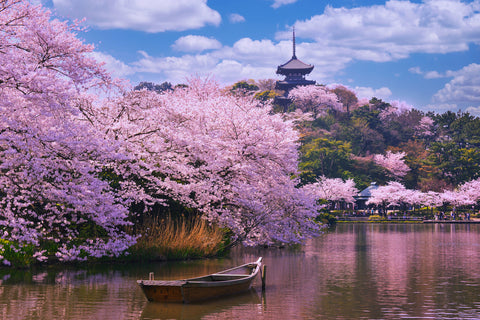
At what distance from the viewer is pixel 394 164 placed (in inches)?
3688

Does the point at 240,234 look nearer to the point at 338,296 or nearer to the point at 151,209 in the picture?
the point at 151,209

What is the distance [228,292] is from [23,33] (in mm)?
10657

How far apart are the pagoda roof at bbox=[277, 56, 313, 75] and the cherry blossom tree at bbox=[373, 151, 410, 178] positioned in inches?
1445

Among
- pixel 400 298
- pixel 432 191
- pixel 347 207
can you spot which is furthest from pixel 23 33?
pixel 347 207

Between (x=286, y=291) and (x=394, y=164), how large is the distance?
78.2m

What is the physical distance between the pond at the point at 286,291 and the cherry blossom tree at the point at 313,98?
8803 cm

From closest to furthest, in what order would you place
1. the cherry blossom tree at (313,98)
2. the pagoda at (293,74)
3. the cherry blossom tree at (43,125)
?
the cherry blossom tree at (43,125) → the cherry blossom tree at (313,98) → the pagoda at (293,74)

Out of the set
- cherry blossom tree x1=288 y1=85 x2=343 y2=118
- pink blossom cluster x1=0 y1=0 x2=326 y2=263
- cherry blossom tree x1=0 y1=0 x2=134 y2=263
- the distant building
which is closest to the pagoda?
cherry blossom tree x1=288 y1=85 x2=343 y2=118

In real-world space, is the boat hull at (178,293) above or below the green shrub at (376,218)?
below

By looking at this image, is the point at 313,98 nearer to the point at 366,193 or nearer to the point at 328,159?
→ the point at 328,159

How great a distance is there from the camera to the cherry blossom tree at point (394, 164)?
9231cm

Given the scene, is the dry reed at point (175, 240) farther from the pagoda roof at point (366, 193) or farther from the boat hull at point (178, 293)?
the pagoda roof at point (366, 193)

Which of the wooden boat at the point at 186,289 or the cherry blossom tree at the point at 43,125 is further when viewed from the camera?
the cherry blossom tree at the point at 43,125

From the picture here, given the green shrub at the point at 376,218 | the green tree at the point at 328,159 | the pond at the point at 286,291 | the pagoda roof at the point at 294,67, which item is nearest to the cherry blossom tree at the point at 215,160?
the pond at the point at 286,291
